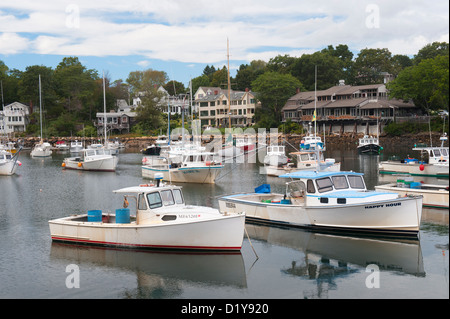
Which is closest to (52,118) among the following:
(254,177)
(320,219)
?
(254,177)

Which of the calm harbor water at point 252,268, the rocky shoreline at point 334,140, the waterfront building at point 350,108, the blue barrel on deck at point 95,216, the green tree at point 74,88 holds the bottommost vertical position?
the calm harbor water at point 252,268

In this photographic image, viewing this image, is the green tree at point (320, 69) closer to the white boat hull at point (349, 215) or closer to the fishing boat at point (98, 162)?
the fishing boat at point (98, 162)

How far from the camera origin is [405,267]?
18500 millimetres

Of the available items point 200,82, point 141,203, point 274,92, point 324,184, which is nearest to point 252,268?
point 141,203

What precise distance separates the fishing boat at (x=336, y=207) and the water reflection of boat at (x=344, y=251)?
542mm

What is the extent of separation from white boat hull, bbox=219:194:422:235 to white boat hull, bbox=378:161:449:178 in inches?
835

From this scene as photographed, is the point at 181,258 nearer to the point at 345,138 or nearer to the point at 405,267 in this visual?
the point at 405,267

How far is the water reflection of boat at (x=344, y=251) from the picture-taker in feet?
61.5

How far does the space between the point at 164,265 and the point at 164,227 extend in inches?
61.6

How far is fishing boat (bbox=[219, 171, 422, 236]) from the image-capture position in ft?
69.5

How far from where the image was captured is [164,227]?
1995cm

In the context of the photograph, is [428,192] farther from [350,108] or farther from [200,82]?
[200,82]

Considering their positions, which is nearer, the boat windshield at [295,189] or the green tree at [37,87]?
the boat windshield at [295,189]
